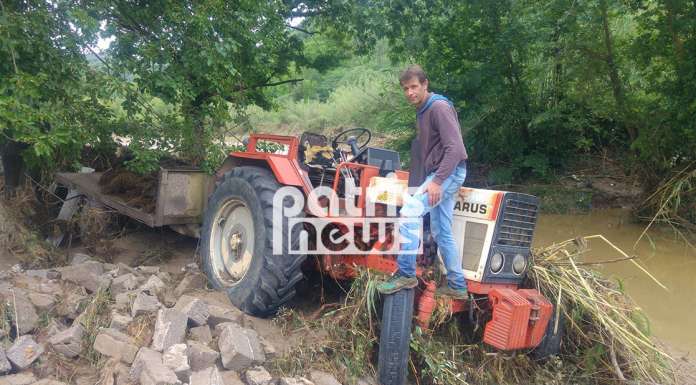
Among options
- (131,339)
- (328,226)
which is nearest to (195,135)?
(328,226)

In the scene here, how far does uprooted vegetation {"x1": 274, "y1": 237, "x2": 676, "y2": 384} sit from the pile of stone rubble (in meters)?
0.30

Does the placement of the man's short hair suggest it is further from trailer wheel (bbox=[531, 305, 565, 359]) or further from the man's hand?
trailer wheel (bbox=[531, 305, 565, 359])

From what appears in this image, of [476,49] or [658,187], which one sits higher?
[476,49]

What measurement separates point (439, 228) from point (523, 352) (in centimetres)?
101

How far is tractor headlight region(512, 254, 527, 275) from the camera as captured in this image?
4.01 metres

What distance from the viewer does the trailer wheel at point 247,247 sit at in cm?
422

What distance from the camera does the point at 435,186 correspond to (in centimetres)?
370

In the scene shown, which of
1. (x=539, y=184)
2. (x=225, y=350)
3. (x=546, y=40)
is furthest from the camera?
(x=539, y=184)

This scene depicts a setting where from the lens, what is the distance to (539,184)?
1005cm

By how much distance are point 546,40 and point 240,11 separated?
4.74 metres

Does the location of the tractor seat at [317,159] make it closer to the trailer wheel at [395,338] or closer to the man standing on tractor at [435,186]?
the man standing on tractor at [435,186]

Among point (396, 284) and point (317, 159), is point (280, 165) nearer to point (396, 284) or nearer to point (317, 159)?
point (317, 159)

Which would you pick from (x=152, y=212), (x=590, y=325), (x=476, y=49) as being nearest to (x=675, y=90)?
(x=476, y=49)

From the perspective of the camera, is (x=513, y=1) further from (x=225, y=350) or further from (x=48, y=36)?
(x=225, y=350)
